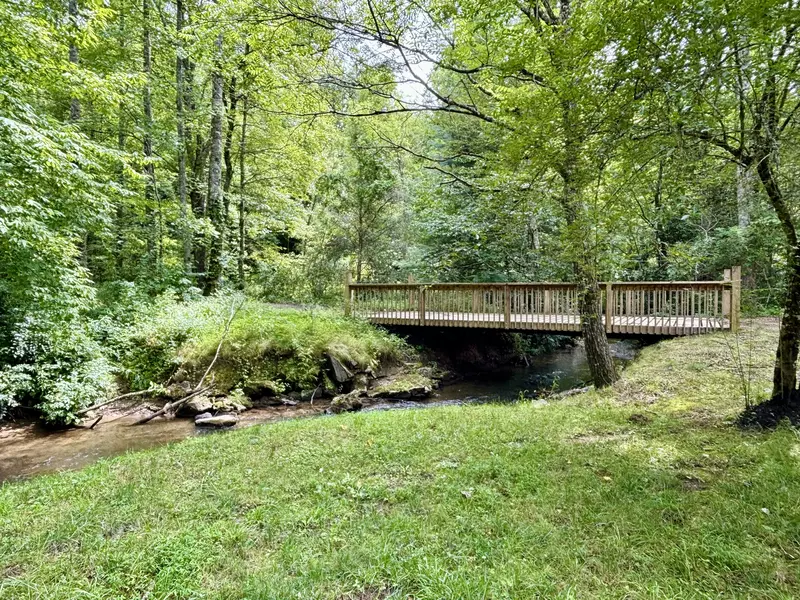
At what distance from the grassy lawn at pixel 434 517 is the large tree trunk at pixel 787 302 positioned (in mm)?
464

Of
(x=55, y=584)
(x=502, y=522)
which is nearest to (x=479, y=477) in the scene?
(x=502, y=522)

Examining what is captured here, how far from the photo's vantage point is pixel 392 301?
1061 centimetres

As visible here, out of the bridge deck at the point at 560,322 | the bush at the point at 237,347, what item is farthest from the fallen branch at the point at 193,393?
the bridge deck at the point at 560,322

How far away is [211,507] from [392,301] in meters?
8.02

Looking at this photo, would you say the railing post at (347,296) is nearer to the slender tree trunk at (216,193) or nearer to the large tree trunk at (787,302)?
the slender tree trunk at (216,193)

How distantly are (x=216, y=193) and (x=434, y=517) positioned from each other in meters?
10.1

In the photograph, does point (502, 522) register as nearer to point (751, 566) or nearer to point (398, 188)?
point (751, 566)

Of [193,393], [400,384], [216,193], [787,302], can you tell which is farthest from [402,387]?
[216,193]

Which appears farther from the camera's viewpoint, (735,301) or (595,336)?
(735,301)

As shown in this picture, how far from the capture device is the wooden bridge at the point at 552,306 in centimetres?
811

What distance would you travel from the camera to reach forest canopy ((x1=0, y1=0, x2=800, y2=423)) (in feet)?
9.47

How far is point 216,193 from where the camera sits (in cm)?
1026

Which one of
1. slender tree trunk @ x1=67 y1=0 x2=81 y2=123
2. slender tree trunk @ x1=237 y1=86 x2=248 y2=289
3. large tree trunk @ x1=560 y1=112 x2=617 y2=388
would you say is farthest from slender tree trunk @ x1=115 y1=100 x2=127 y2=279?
large tree trunk @ x1=560 y1=112 x2=617 y2=388

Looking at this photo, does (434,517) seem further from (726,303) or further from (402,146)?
(726,303)
